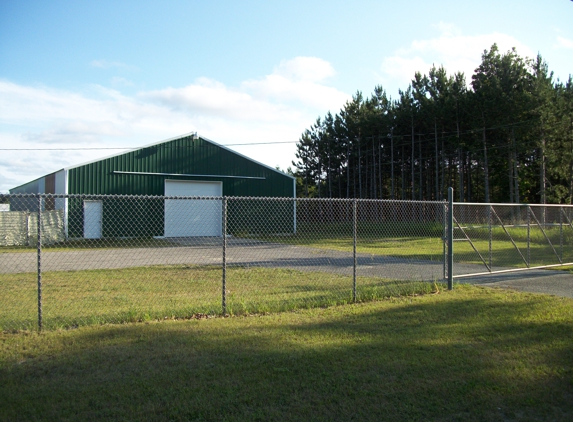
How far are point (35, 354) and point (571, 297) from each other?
9466 millimetres

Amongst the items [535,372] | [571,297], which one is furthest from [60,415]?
[571,297]

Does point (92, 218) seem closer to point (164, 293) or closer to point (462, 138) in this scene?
point (164, 293)

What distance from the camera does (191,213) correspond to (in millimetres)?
28906

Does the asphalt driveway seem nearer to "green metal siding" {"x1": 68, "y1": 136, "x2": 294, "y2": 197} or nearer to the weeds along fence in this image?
the weeds along fence

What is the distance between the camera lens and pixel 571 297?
9172mm

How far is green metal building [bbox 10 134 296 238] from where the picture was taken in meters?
25.5

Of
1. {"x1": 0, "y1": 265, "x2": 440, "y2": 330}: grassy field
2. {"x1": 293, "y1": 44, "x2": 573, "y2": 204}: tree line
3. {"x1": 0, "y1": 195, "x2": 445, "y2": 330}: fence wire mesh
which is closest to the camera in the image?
{"x1": 0, "y1": 265, "x2": 440, "y2": 330}: grassy field

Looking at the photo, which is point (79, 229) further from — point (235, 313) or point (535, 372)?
point (535, 372)

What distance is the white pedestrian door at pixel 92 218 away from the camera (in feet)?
83.0

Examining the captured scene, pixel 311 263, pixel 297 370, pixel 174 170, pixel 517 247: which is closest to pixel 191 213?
pixel 174 170

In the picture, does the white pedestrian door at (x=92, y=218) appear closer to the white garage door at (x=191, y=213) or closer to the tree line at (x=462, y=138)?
the white garage door at (x=191, y=213)

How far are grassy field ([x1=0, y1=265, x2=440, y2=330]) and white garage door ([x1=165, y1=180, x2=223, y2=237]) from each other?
14219 mm

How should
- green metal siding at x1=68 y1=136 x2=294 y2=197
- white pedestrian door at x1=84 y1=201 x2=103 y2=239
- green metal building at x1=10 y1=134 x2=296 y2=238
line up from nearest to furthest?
white pedestrian door at x1=84 y1=201 x2=103 y2=239, green metal building at x1=10 y1=134 x2=296 y2=238, green metal siding at x1=68 y1=136 x2=294 y2=197

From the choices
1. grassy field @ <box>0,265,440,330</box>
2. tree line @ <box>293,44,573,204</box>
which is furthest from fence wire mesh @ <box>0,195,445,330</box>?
tree line @ <box>293,44,573,204</box>
